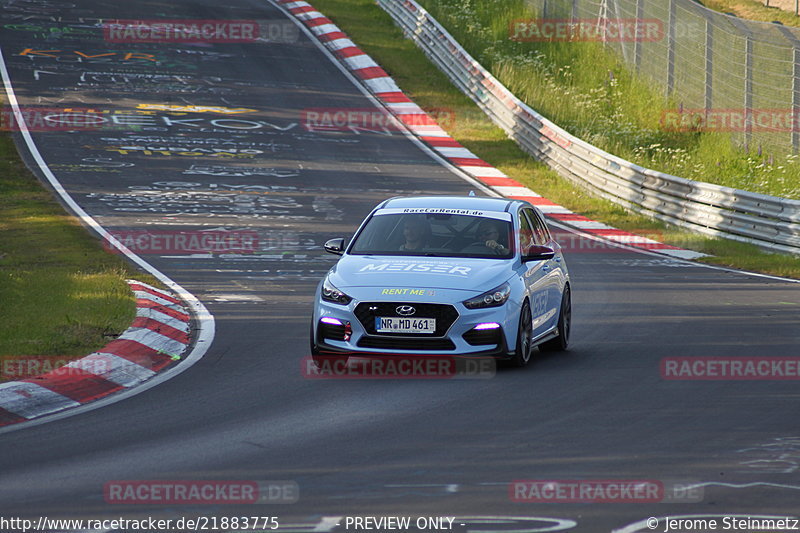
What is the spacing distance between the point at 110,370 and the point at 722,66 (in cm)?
2056

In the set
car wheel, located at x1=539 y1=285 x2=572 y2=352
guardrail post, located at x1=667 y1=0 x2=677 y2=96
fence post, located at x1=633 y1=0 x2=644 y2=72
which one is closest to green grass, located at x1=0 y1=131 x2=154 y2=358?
car wheel, located at x1=539 y1=285 x2=572 y2=352

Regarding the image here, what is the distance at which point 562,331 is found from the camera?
42.4 ft

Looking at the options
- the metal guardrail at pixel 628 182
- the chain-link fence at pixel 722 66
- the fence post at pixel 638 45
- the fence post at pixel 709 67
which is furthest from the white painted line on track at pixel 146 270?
the fence post at pixel 638 45

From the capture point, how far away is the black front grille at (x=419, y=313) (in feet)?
36.2

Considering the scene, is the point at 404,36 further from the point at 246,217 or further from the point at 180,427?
the point at 180,427

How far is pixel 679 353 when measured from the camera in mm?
12508

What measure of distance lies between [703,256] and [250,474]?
15.4 metres

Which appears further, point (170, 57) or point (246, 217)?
point (170, 57)

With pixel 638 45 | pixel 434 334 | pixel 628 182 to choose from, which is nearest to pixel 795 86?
pixel 628 182

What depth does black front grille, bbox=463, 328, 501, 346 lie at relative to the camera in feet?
36.4

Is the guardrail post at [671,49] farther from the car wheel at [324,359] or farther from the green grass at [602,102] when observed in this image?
the car wheel at [324,359]

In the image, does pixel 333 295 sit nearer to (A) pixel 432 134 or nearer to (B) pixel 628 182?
(B) pixel 628 182

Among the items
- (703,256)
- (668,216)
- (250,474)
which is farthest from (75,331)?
(668,216)

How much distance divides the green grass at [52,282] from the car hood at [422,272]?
2510 millimetres
